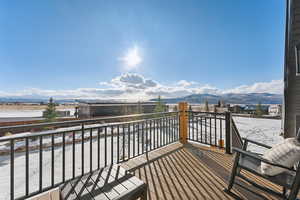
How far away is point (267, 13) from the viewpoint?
518 centimetres

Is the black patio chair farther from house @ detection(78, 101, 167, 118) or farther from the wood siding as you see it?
house @ detection(78, 101, 167, 118)

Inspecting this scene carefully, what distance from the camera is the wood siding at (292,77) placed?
274 cm

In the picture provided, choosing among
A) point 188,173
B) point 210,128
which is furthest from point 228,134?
point 188,173

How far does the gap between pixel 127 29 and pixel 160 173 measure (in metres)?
6.10

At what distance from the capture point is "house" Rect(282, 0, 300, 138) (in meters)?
2.73

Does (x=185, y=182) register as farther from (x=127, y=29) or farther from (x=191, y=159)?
(x=127, y=29)

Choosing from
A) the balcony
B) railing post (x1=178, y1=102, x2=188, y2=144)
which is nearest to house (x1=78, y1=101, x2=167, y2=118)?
the balcony

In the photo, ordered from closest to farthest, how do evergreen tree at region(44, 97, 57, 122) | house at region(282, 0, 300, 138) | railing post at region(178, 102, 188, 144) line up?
1. house at region(282, 0, 300, 138)
2. railing post at region(178, 102, 188, 144)
3. evergreen tree at region(44, 97, 57, 122)

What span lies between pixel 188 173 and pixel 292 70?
10.8 ft

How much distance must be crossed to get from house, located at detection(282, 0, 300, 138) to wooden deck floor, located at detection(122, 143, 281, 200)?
164 centimetres


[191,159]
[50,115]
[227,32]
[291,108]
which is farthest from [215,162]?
[50,115]

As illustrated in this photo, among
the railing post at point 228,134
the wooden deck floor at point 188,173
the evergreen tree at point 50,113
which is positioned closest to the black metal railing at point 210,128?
the railing post at point 228,134

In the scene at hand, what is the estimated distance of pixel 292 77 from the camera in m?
2.89

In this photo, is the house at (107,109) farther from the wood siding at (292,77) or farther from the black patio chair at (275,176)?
the black patio chair at (275,176)
